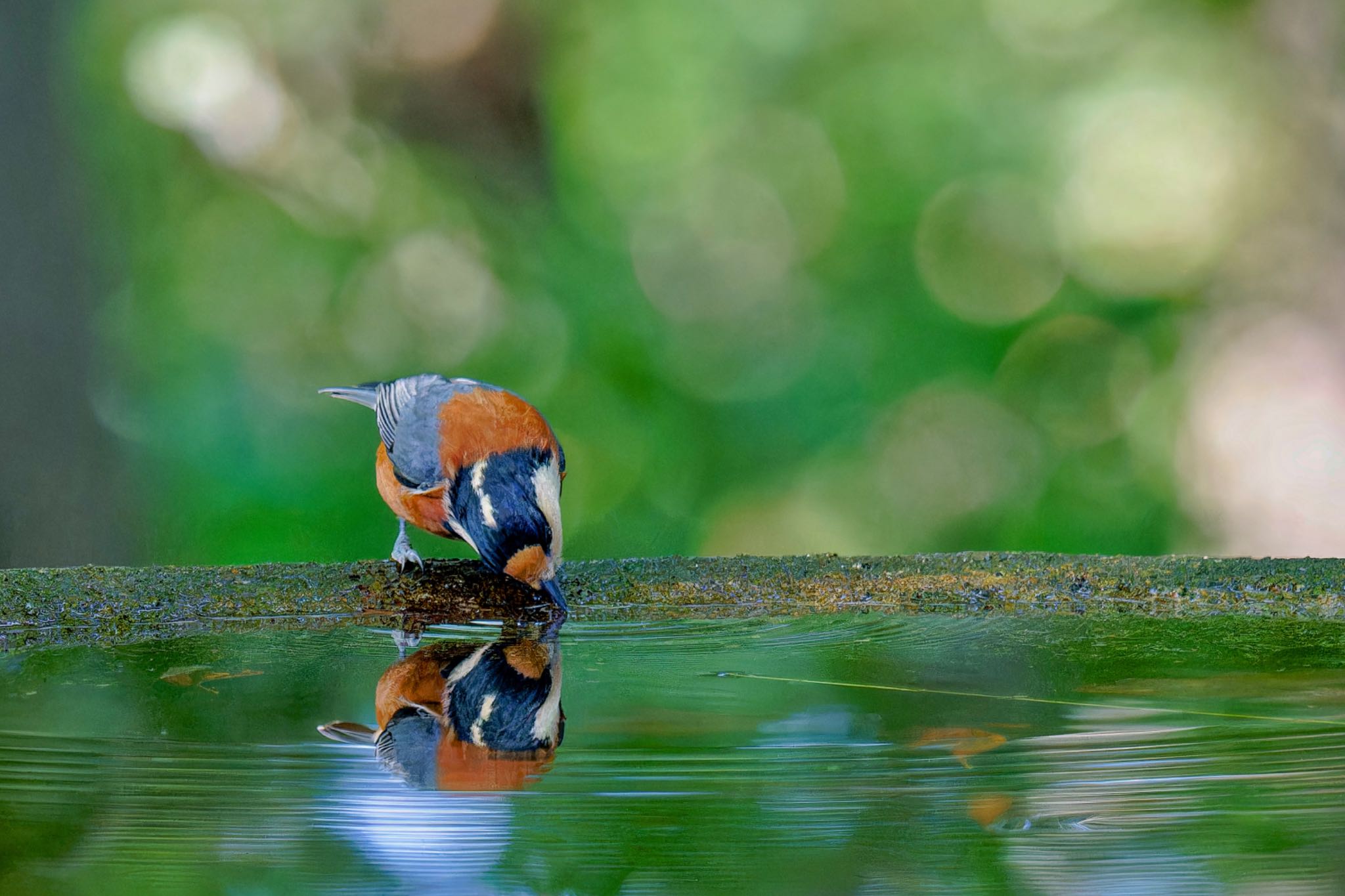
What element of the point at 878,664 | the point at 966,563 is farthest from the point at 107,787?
the point at 966,563

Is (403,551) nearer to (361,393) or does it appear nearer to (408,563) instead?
(408,563)

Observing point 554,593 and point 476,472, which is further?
point 476,472

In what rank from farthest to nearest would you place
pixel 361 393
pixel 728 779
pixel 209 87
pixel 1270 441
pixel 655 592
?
1. pixel 1270 441
2. pixel 209 87
3. pixel 361 393
4. pixel 655 592
5. pixel 728 779

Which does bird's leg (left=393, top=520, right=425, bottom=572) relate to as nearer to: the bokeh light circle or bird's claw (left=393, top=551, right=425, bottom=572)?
bird's claw (left=393, top=551, right=425, bottom=572)

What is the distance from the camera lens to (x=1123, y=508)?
5.19m

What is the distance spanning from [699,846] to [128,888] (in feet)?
1.38

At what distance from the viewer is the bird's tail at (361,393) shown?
11.1ft

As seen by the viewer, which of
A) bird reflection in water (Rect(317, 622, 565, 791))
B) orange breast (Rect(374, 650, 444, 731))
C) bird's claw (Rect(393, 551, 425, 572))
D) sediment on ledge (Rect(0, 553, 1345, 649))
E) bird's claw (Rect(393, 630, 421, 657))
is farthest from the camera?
bird's claw (Rect(393, 551, 425, 572))

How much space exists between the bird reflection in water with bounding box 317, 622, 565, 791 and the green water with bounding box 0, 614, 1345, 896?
0.03 metres

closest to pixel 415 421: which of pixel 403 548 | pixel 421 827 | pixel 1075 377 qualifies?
pixel 403 548

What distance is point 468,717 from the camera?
1548mm

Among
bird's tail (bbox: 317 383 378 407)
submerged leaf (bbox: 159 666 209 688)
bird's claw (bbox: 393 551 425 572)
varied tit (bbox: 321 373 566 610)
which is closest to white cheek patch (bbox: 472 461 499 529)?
varied tit (bbox: 321 373 566 610)

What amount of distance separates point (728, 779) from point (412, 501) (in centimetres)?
170

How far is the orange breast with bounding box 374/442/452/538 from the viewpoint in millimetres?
2752
